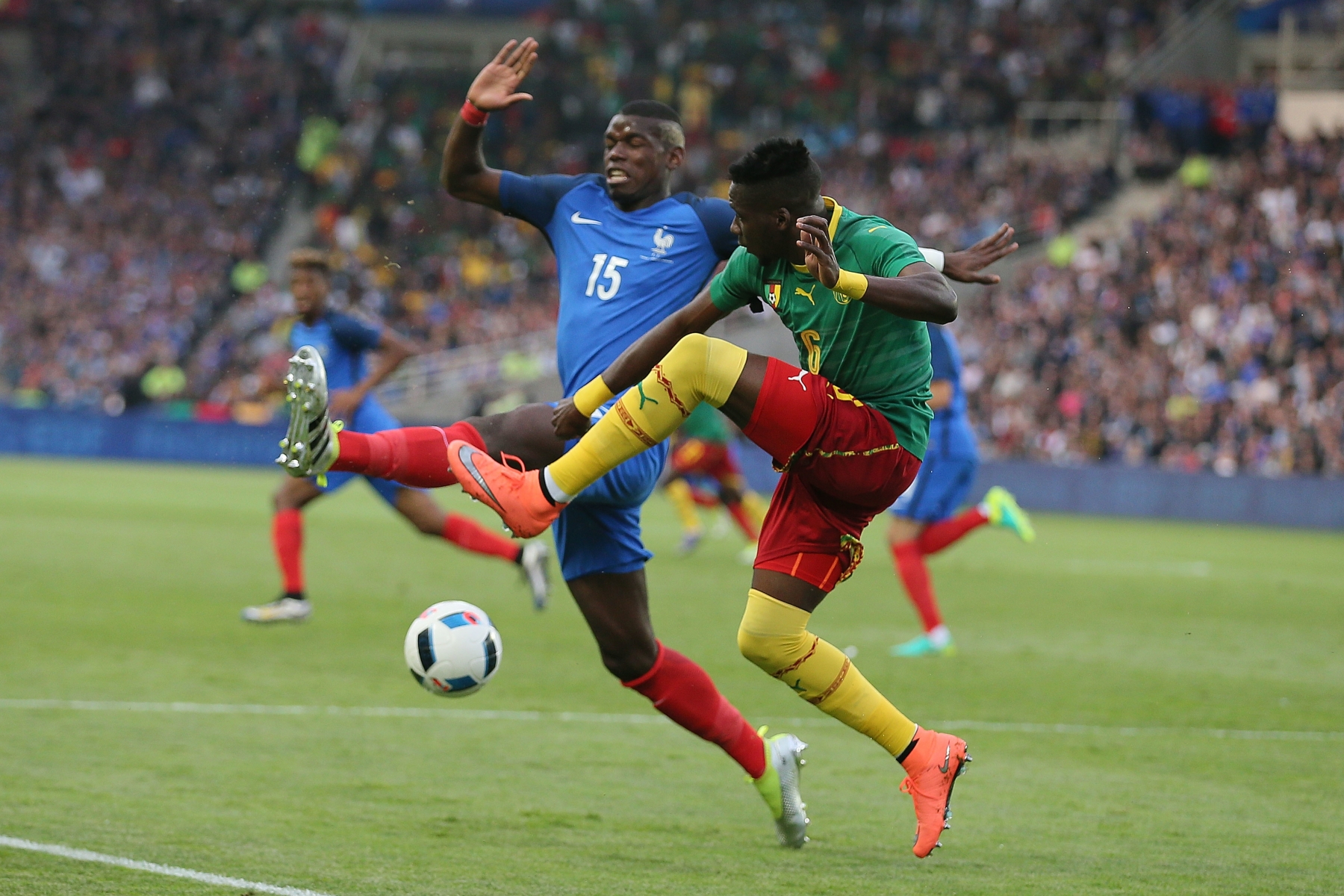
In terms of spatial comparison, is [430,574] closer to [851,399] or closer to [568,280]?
[568,280]

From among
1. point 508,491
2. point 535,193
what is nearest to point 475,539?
point 535,193

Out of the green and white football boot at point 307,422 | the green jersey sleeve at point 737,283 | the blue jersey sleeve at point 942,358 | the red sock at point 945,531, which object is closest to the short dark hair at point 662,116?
the green jersey sleeve at point 737,283

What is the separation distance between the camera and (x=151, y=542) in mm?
16922

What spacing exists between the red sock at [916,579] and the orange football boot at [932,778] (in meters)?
5.49

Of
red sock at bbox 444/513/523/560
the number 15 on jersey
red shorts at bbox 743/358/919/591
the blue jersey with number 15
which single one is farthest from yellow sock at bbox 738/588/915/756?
red sock at bbox 444/513/523/560

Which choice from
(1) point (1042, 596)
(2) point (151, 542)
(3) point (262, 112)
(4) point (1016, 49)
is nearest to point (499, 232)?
(3) point (262, 112)

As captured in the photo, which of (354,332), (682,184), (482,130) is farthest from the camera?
(682,184)

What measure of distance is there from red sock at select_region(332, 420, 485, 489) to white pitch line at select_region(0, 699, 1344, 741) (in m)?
2.64

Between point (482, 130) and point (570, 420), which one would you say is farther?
point (482, 130)

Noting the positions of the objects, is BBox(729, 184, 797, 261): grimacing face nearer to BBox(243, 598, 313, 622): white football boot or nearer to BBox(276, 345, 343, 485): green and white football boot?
BBox(276, 345, 343, 485): green and white football boot

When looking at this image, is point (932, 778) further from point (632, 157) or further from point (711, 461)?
point (711, 461)

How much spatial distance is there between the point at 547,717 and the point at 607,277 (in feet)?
9.38

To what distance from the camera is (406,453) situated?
5.46 m

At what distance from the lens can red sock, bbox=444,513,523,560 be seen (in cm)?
1103
